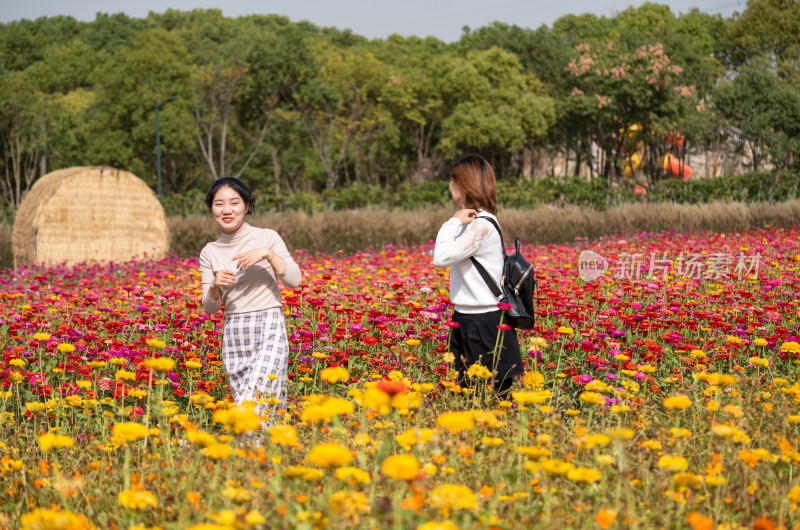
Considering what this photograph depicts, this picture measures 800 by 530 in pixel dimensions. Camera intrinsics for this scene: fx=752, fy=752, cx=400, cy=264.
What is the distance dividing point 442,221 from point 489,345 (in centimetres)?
1102

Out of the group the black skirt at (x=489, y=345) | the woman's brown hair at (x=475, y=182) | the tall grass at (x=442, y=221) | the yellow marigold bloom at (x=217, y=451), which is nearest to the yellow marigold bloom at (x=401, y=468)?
the yellow marigold bloom at (x=217, y=451)

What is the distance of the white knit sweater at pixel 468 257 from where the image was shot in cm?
374

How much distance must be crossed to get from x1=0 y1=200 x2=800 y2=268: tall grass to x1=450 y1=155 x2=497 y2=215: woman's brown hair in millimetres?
9845

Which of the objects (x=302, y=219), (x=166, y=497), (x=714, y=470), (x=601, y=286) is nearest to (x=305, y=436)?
(x=166, y=497)

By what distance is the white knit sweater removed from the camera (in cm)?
374

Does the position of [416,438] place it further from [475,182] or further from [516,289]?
[475,182]

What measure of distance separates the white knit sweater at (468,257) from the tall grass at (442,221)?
9.82m

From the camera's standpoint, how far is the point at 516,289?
12.5 feet

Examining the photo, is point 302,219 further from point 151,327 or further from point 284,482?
point 284,482

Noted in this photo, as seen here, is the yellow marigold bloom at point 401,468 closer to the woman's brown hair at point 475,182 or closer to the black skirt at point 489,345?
the black skirt at point 489,345

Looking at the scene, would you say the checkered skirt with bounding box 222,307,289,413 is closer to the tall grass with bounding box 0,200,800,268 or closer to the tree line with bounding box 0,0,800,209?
the tall grass with bounding box 0,200,800,268

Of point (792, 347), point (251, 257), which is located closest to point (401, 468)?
point (251, 257)

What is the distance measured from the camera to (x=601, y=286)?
7.18m

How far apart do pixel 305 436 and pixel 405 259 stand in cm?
736
